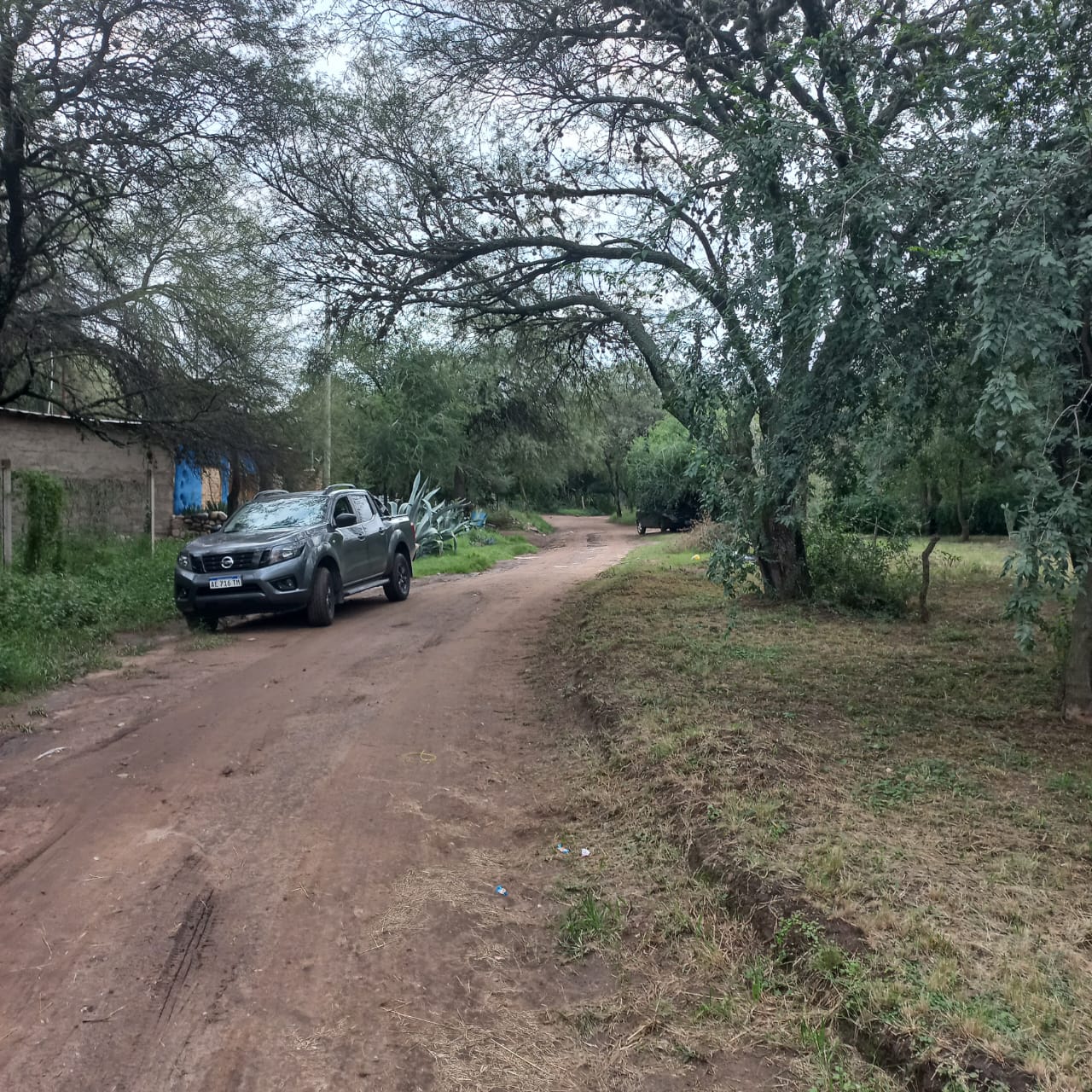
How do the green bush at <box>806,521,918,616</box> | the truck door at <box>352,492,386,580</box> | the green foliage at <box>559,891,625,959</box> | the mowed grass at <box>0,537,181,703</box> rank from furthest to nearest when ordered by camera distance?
1. the truck door at <box>352,492,386,580</box>
2. the green bush at <box>806,521,918,616</box>
3. the mowed grass at <box>0,537,181,703</box>
4. the green foliage at <box>559,891,625,959</box>

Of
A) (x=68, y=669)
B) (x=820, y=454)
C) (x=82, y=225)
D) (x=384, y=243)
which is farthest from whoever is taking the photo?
(x=384, y=243)

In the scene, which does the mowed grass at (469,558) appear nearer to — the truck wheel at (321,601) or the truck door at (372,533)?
the truck door at (372,533)

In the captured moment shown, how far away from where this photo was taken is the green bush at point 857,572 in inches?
465

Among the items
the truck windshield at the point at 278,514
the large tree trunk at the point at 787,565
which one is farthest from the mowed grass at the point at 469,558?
the large tree trunk at the point at 787,565

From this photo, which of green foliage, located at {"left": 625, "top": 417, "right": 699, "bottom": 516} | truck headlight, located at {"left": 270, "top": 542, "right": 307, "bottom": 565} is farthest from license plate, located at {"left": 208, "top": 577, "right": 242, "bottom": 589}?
green foliage, located at {"left": 625, "top": 417, "right": 699, "bottom": 516}

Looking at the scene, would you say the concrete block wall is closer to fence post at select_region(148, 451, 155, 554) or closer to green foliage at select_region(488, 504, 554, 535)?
fence post at select_region(148, 451, 155, 554)

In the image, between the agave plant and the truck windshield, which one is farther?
the agave plant

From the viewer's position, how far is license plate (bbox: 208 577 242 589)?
11.1 metres

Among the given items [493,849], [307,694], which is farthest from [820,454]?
[307,694]

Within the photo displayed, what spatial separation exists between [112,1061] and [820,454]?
17.8 feet

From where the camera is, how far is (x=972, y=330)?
16.6 ft

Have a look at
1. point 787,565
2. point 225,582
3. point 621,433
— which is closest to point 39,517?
point 225,582

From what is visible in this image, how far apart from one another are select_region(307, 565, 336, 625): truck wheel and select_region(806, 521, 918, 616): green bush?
649cm

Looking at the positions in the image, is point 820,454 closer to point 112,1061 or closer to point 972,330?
point 972,330
